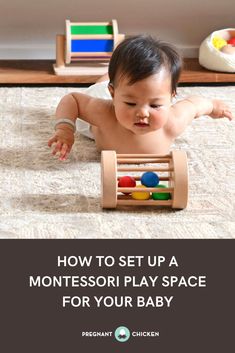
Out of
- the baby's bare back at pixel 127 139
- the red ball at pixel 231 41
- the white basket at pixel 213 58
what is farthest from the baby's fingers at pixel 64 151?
the red ball at pixel 231 41

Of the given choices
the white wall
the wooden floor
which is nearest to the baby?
the wooden floor

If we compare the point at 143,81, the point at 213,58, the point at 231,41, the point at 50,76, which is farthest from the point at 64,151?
the point at 231,41

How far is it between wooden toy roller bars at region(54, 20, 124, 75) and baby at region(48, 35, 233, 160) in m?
0.67

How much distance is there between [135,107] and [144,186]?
0.77 ft

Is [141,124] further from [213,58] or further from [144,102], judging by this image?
[213,58]

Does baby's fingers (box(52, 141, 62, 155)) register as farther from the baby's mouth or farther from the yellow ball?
the yellow ball

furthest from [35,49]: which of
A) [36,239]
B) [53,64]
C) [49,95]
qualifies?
[36,239]

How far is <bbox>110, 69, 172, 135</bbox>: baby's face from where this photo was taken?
190 centimetres

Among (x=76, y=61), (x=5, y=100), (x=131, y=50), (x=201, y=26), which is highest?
(x=201, y=26)

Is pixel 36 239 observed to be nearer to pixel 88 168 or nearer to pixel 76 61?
pixel 88 168

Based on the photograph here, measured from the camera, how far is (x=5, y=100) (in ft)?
8.31

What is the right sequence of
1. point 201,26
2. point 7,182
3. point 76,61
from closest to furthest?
1. point 7,182
2. point 76,61
3. point 201,26

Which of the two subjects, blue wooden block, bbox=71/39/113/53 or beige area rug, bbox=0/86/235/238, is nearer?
beige area rug, bbox=0/86/235/238

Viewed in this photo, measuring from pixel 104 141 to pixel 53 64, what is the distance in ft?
2.88
